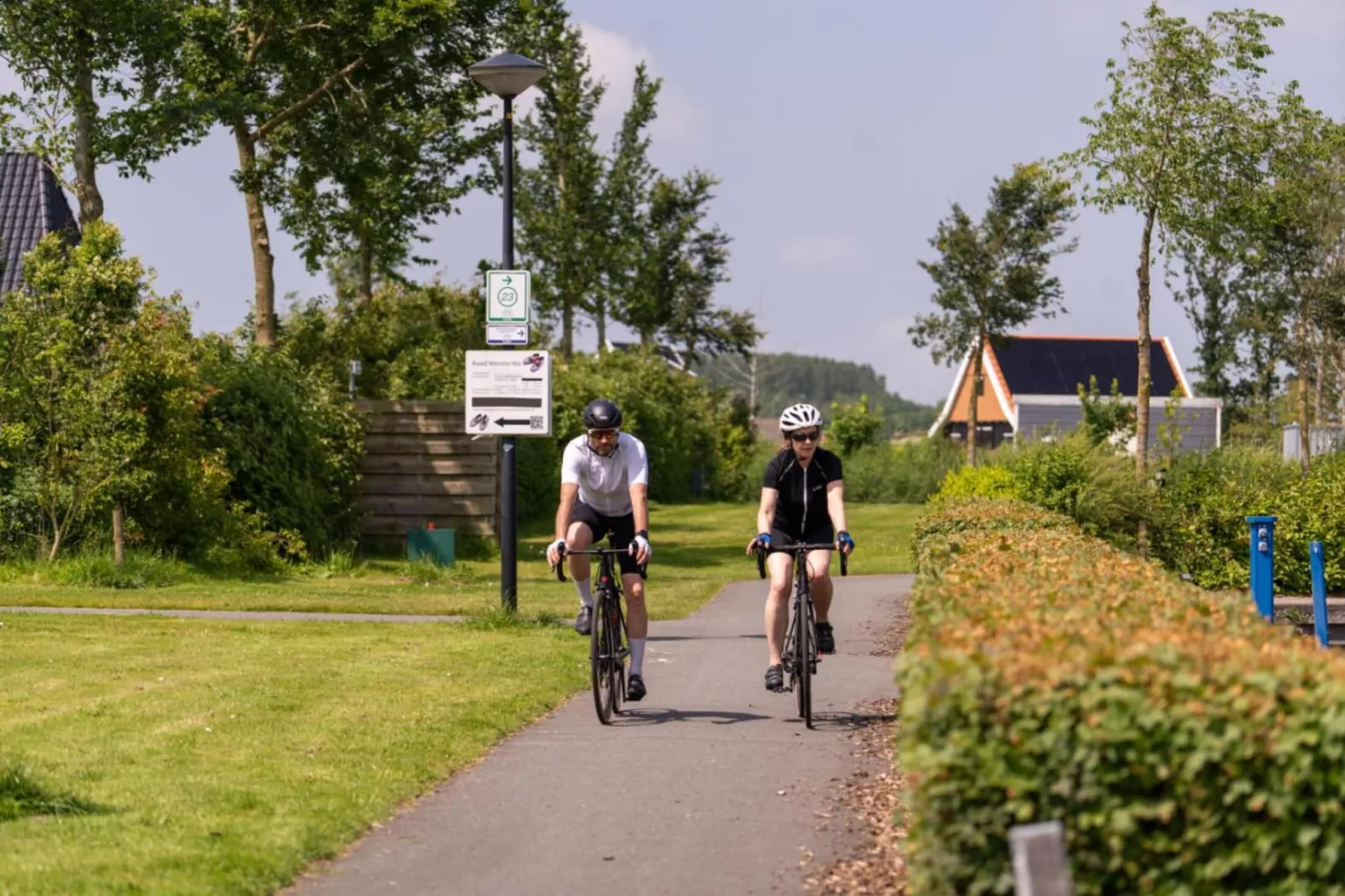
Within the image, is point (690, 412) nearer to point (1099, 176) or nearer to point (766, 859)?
point (1099, 176)

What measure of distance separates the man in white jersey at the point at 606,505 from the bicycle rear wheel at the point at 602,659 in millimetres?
92

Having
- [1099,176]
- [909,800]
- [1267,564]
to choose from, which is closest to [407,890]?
[909,800]

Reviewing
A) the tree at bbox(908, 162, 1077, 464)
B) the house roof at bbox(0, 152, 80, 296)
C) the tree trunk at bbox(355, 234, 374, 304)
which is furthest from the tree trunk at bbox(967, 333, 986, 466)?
the house roof at bbox(0, 152, 80, 296)

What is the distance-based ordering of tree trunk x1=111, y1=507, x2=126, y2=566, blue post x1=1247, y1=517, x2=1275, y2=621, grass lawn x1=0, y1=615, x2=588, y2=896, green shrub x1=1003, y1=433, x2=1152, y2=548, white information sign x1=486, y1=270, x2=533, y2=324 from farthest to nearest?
1. green shrub x1=1003, y1=433, x2=1152, y2=548
2. tree trunk x1=111, y1=507, x2=126, y2=566
3. white information sign x1=486, y1=270, x2=533, y2=324
4. blue post x1=1247, y1=517, x2=1275, y2=621
5. grass lawn x1=0, y1=615, x2=588, y2=896

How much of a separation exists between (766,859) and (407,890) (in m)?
1.37

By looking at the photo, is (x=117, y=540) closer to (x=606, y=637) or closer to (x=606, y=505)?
(x=606, y=505)

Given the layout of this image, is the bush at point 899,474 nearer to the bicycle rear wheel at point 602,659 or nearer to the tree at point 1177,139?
the tree at point 1177,139

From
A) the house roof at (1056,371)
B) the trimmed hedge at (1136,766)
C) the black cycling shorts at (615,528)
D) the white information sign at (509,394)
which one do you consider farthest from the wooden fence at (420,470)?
the house roof at (1056,371)

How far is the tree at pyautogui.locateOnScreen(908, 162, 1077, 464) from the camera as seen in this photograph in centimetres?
5616

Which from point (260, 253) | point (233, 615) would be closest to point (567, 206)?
point (260, 253)

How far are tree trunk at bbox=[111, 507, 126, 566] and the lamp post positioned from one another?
5656 mm

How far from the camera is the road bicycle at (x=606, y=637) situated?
996 cm

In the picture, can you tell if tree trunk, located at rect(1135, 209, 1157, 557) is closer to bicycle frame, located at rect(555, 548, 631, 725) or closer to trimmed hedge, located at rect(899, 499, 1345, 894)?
bicycle frame, located at rect(555, 548, 631, 725)

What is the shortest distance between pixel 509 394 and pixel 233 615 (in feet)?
10.7
